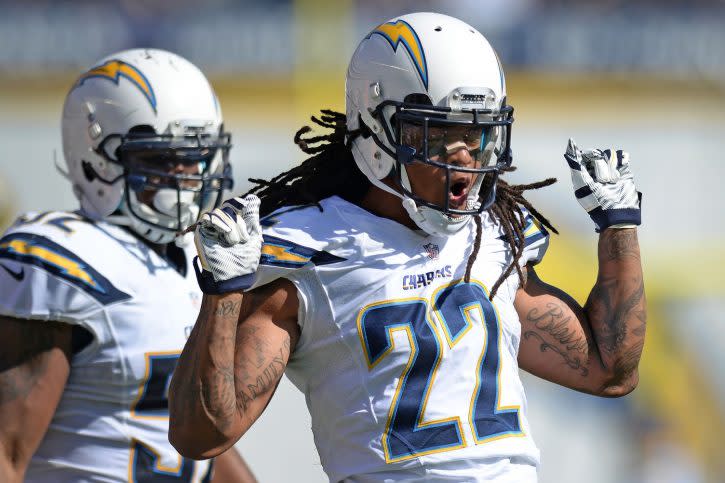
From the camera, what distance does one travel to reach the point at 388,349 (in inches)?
93.5

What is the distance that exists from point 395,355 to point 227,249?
394 mm

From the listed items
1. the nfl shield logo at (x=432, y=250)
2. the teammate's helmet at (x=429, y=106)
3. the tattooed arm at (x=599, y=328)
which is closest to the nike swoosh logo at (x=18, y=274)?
the teammate's helmet at (x=429, y=106)

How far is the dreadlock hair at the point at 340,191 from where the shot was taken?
2555 millimetres

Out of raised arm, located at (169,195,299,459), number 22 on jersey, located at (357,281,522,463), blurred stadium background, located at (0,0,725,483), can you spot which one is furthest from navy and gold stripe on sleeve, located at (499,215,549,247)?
blurred stadium background, located at (0,0,725,483)

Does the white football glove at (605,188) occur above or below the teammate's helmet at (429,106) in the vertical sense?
below

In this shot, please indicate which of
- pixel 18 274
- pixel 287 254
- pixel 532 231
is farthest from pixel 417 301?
pixel 18 274

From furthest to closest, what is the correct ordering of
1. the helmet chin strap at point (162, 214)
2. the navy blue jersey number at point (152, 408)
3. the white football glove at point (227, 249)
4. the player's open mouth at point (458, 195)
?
the helmet chin strap at point (162, 214), the navy blue jersey number at point (152, 408), the player's open mouth at point (458, 195), the white football glove at point (227, 249)

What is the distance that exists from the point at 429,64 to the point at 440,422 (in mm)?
678

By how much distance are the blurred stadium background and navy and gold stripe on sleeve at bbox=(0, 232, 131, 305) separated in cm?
387

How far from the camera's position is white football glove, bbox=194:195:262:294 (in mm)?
2193

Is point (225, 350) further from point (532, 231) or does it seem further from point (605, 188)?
point (605, 188)

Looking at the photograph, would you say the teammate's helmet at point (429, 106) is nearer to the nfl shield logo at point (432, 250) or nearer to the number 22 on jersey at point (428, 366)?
the nfl shield logo at point (432, 250)

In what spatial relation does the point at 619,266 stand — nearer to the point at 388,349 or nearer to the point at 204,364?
the point at 388,349

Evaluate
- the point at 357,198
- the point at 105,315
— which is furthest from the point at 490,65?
the point at 105,315
